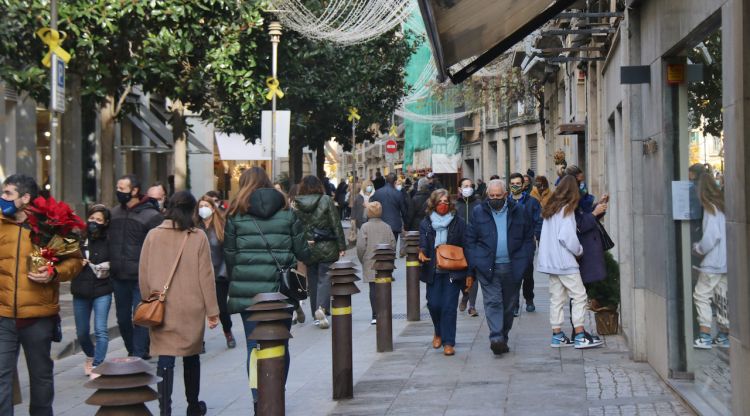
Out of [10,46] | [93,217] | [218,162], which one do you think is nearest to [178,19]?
[10,46]

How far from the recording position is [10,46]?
18.3m

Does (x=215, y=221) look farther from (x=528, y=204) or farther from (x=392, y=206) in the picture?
(x=392, y=206)

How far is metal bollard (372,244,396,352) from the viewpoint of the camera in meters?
11.3

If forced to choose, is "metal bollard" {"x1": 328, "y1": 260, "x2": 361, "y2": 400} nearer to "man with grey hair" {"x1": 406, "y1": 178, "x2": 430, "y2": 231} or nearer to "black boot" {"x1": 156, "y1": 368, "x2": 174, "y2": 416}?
"black boot" {"x1": 156, "y1": 368, "x2": 174, "y2": 416}

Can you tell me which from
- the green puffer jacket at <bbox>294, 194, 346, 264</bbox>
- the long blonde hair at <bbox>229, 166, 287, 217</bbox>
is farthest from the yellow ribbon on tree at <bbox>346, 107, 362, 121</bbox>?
the long blonde hair at <bbox>229, 166, 287, 217</bbox>

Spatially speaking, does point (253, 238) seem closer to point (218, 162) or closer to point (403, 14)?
point (403, 14)

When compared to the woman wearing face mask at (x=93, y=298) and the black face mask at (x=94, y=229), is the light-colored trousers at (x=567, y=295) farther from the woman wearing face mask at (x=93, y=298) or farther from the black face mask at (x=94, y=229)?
the black face mask at (x=94, y=229)

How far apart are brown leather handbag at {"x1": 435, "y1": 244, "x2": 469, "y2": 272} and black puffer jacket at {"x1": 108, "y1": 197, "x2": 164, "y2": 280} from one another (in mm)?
2842

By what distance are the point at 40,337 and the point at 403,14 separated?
10.4 meters

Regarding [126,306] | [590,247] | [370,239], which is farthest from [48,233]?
[370,239]

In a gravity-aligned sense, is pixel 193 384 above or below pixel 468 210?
below

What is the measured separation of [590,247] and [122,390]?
7.29m

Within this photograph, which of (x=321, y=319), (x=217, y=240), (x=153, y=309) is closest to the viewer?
(x=153, y=309)

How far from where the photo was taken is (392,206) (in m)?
21.8
